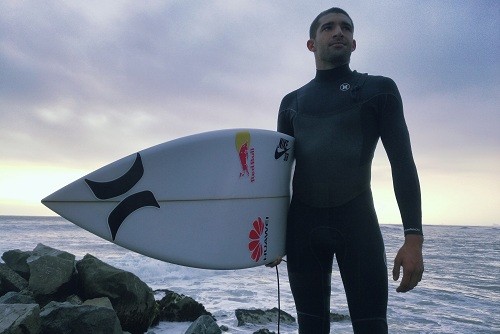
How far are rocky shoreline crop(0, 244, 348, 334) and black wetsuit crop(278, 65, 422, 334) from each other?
3.08m

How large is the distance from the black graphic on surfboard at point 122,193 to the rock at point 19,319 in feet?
8.95

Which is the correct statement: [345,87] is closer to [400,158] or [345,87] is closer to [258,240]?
[400,158]

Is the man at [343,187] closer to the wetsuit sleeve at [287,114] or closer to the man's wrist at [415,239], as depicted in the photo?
the man's wrist at [415,239]

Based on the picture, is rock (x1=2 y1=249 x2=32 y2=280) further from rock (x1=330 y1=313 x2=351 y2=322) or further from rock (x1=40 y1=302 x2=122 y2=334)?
rock (x1=330 y1=313 x2=351 y2=322)

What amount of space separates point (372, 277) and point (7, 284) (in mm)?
7006

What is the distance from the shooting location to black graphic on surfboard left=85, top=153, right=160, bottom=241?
2.16 m

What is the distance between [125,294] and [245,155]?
4.07 meters

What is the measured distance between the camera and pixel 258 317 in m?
6.09

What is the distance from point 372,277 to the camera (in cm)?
215

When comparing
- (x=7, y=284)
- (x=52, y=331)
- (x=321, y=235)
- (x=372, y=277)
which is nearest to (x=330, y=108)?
(x=321, y=235)

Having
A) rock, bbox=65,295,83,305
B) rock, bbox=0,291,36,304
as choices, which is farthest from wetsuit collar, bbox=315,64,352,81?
rock, bbox=0,291,36,304

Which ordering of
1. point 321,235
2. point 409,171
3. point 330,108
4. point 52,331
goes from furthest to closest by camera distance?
1. point 52,331
2. point 330,108
3. point 321,235
4. point 409,171

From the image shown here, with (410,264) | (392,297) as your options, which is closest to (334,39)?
(410,264)

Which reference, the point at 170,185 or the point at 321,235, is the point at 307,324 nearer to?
the point at 321,235
